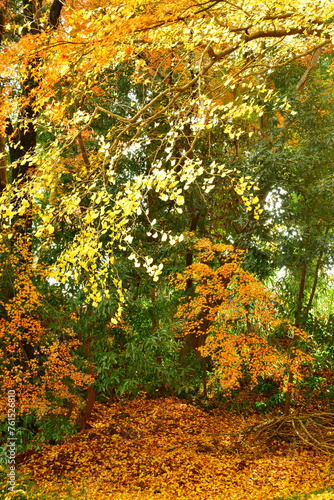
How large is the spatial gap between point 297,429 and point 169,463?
2.24 metres

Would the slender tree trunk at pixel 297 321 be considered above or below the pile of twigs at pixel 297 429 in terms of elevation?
above

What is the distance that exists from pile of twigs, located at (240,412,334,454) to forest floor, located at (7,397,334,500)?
0.14 metres

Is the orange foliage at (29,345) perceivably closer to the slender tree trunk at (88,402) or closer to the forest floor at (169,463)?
the slender tree trunk at (88,402)

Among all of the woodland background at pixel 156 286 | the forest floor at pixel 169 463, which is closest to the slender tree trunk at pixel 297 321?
the woodland background at pixel 156 286

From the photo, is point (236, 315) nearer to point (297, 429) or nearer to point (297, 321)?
point (297, 321)

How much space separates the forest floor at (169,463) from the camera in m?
6.16

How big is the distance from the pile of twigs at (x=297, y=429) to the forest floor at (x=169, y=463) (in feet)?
0.47

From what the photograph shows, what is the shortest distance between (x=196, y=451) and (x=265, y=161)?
192 inches

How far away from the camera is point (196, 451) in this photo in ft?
24.1

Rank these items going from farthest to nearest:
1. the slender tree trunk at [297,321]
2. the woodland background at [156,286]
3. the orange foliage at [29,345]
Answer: the slender tree trunk at [297,321] < the orange foliage at [29,345] < the woodland background at [156,286]

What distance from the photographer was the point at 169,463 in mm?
7023

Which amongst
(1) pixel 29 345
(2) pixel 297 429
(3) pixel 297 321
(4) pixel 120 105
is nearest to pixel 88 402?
(1) pixel 29 345

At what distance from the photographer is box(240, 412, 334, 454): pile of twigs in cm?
708

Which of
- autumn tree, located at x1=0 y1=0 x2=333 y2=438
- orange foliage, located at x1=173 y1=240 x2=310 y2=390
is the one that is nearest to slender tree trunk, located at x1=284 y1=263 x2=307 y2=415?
orange foliage, located at x1=173 y1=240 x2=310 y2=390
